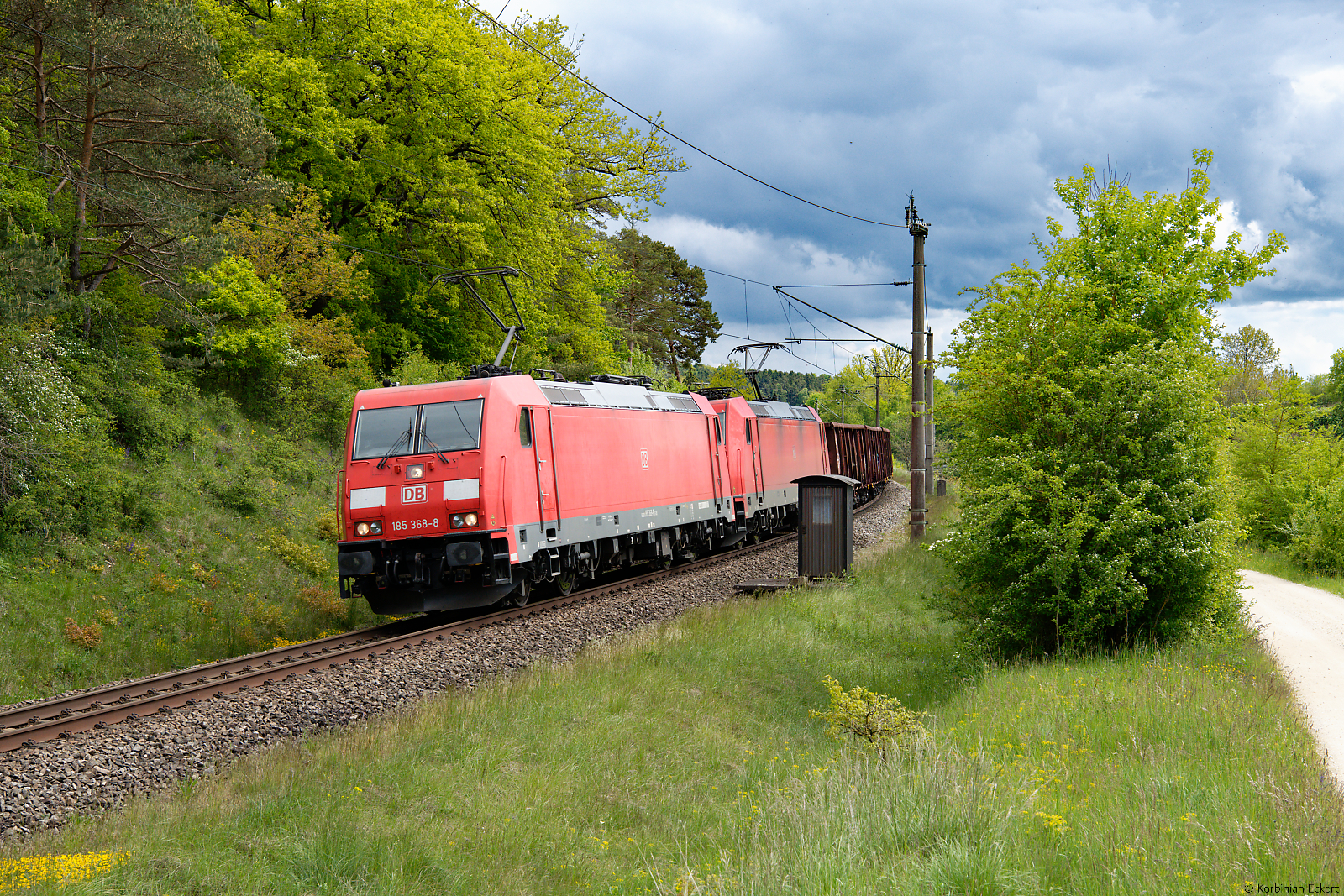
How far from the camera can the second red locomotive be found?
12211mm

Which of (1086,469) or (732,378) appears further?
(732,378)

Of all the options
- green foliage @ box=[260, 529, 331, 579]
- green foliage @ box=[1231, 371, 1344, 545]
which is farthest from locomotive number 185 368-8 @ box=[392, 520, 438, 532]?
green foliage @ box=[1231, 371, 1344, 545]

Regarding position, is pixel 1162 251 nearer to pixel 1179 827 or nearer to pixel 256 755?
pixel 1179 827

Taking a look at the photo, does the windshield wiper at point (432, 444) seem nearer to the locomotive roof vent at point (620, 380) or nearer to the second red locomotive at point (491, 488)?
the second red locomotive at point (491, 488)

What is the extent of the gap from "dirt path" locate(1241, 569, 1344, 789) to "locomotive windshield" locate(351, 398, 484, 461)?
9778mm

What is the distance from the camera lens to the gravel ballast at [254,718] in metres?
6.38

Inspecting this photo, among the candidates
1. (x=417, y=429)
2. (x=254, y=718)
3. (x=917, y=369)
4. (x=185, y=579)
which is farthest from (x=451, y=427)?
(x=917, y=369)

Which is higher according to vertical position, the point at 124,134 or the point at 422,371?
the point at 124,134

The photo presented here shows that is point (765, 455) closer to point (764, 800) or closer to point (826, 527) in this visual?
point (826, 527)

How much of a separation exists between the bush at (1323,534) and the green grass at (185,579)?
2023 cm

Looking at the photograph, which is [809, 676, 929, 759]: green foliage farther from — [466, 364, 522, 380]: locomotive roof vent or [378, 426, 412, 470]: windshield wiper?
[466, 364, 522, 380]: locomotive roof vent

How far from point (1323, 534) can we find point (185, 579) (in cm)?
2336

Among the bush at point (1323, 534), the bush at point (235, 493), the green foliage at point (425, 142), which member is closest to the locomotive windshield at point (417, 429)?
the bush at point (235, 493)

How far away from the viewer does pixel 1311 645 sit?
39.0ft
